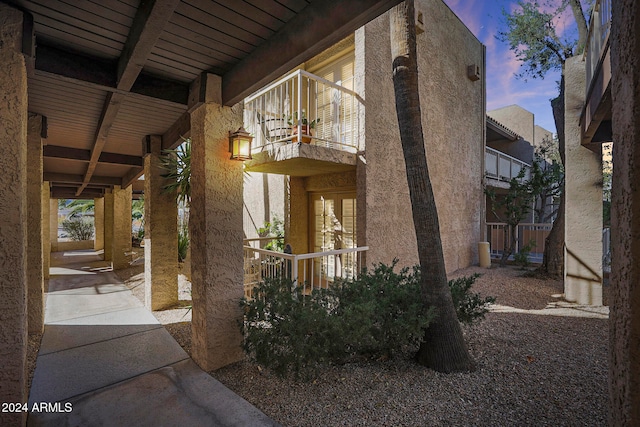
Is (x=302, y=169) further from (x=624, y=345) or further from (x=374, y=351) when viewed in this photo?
(x=624, y=345)

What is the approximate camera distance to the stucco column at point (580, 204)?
18.6 feet

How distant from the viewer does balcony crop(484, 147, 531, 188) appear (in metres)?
11.6

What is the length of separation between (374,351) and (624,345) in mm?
2462

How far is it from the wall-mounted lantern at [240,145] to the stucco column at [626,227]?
3047mm

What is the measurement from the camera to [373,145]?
6.16 m

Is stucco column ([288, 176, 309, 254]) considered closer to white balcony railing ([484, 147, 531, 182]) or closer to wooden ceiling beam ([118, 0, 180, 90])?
wooden ceiling beam ([118, 0, 180, 90])

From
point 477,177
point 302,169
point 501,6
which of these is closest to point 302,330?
point 302,169

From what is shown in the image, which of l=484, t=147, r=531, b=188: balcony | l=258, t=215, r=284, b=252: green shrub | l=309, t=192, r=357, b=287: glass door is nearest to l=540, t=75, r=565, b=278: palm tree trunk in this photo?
l=484, t=147, r=531, b=188: balcony

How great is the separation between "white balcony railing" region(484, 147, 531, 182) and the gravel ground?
28.2ft

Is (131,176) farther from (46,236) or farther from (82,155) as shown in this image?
(46,236)

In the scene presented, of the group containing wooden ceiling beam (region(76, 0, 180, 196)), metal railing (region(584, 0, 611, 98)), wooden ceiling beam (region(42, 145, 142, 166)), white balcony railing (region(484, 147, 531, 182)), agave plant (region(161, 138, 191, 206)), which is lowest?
agave plant (region(161, 138, 191, 206))

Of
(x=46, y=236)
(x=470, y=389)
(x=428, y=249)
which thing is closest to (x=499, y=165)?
(x=428, y=249)

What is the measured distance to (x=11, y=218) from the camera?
215 centimetres

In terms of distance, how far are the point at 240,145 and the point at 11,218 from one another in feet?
6.58
